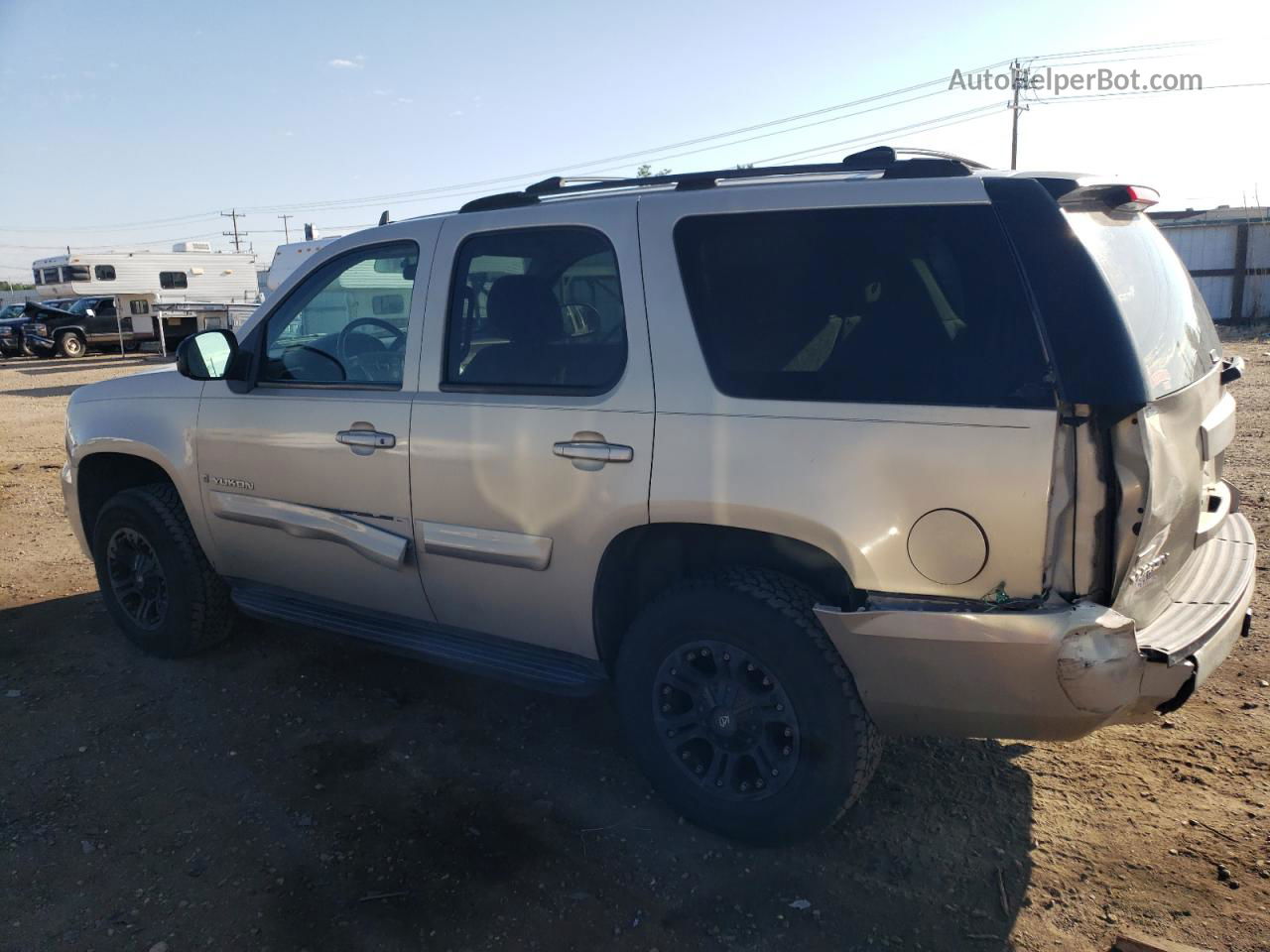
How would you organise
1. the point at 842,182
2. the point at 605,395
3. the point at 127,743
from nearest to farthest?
the point at 842,182 → the point at 605,395 → the point at 127,743

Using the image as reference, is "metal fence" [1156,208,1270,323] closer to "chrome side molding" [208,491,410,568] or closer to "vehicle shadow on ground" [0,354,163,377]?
"chrome side molding" [208,491,410,568]

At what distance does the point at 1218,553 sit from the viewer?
3137 millimetres

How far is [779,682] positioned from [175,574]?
309 centimetres

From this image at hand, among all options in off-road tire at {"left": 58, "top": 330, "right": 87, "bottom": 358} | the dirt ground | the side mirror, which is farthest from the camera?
off-road tire at {"left": 58, "top": 330, "right": 87, "bottom": 358}

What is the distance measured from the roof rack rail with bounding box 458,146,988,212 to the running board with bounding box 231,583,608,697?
1674 mm

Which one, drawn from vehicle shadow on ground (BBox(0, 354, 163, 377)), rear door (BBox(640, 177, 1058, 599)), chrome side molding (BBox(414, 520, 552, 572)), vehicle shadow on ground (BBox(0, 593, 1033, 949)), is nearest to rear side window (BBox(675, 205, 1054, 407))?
rear door (BBox(640, 177, 1058, 599))

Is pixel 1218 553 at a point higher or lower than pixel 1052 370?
lower

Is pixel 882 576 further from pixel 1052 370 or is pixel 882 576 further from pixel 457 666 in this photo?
pixel 457 666

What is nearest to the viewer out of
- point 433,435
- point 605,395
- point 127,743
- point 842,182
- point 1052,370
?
point 1052,370

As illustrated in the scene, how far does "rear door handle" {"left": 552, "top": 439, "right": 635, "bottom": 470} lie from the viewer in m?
2.98

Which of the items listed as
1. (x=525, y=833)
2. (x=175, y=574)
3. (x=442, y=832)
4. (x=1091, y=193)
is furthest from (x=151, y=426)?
(x=1091, y=193)

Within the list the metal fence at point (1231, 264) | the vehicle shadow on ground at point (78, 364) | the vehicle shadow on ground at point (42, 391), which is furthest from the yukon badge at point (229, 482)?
the vehicle shadow on ground at point (78, 364)

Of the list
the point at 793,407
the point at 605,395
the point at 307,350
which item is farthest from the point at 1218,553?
the point at 307,350

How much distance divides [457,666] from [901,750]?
1.72m
